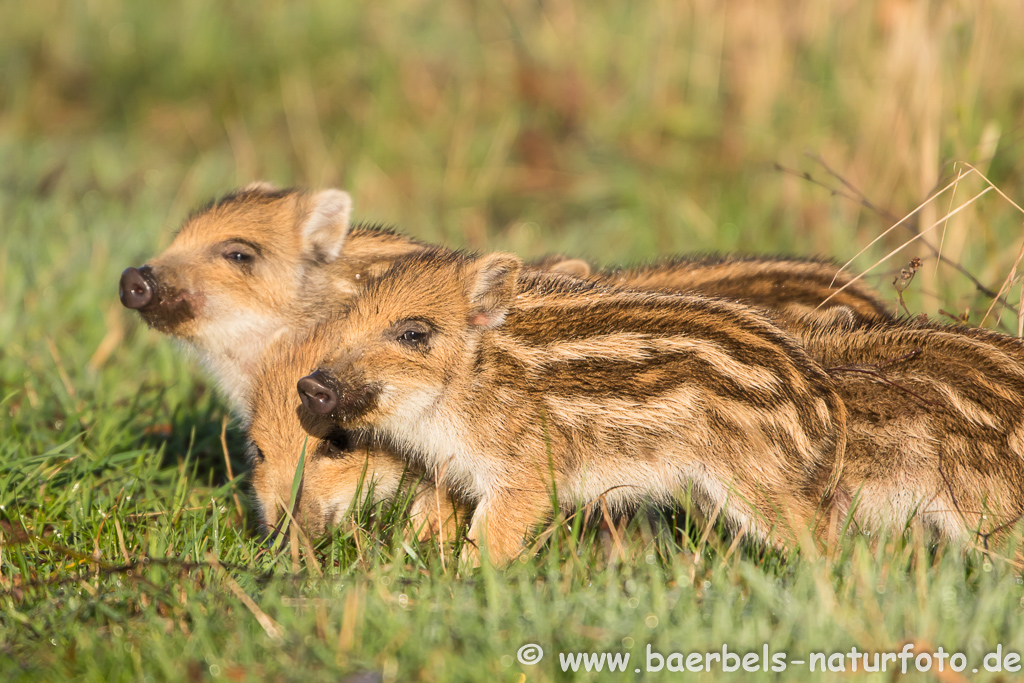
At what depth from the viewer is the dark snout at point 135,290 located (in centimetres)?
463

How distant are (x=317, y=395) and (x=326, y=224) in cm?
150

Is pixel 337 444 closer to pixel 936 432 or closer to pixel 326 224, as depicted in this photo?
pixel 326 224

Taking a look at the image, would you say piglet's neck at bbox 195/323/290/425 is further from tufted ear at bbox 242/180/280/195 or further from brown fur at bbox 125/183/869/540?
tufted ear at bbox 242/180/280/195

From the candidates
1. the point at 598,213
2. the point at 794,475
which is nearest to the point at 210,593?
the point at 794,475

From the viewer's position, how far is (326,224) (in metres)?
5.11

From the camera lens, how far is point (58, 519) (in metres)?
4.22

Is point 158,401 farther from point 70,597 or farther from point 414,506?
point 70,597

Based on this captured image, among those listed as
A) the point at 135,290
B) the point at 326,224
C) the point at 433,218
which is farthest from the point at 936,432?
the point at 433,218

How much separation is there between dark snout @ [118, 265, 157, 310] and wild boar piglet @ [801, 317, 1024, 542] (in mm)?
2871

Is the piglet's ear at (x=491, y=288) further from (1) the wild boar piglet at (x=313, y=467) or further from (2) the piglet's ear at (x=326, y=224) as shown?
(2) the piglet's ear at (x=326, y=224)

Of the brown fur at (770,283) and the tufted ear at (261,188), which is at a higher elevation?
the tufted ear at (261,188)

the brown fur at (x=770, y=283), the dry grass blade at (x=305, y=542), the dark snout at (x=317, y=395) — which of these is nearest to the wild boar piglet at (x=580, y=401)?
the dark snout at (x=317, y=395)

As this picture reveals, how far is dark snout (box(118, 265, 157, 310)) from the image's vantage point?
182 inches

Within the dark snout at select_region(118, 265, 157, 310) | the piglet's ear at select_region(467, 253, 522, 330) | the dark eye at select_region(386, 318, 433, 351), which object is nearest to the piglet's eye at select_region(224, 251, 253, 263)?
the dark snout at select_region(118, 265, 157, 310)
